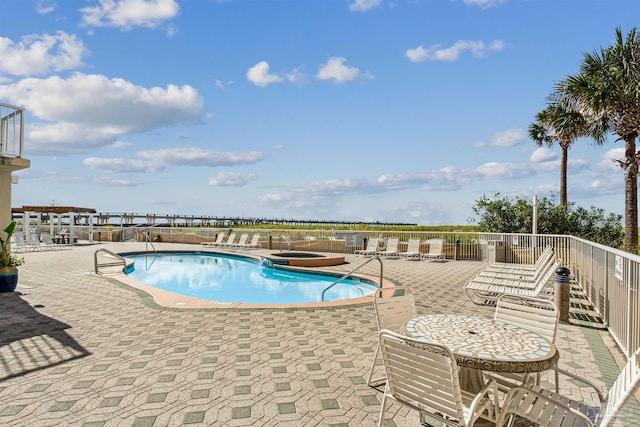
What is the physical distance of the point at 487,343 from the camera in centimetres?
287

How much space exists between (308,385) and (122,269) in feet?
35.6

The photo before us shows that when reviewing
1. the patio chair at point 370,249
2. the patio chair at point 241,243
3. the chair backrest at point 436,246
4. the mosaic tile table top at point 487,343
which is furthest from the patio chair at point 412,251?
the mosaic tile table top at point 487,343

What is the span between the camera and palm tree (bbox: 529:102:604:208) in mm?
17297

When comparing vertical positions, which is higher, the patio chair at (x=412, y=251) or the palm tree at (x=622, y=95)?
the palm tree at (x=622, y=95)

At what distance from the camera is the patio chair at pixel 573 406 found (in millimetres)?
1998

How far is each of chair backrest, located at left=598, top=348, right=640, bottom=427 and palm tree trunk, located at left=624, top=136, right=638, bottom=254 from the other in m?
14.3

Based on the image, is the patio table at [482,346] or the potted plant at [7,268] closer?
the patio table at [482,346]

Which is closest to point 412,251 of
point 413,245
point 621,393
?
point 413,245

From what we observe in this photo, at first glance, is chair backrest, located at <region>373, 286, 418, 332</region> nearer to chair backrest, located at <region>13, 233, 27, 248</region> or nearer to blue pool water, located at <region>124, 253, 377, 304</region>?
blue pool water, located at <region>124, 253, 377, 304</region>

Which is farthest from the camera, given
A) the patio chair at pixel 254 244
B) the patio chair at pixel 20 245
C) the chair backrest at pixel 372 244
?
the patio chair at pixel 254 244

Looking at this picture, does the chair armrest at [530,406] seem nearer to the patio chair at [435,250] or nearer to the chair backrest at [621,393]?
the chair backrest at [621,393]

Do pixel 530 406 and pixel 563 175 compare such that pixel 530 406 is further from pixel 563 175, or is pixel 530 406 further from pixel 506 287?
pixel 563 175

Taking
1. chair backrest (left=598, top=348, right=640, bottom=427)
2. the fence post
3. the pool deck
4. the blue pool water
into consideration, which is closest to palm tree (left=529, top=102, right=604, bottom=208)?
the blue pool water

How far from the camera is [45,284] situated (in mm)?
9648
